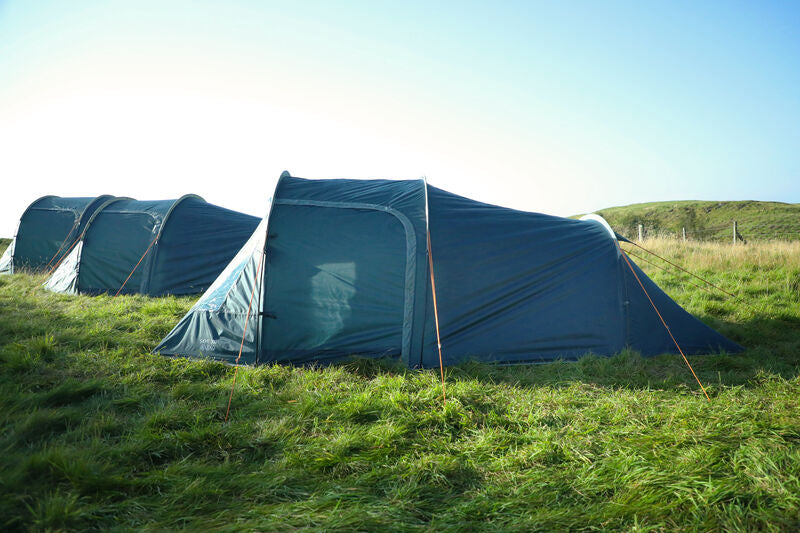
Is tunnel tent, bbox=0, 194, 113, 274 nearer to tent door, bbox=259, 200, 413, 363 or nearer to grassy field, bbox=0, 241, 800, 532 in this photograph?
grassy field, bbox=0, 241, 800, 532

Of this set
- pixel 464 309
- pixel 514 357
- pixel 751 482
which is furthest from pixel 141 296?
→ pixel 751 482

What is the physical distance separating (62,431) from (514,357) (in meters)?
4.17

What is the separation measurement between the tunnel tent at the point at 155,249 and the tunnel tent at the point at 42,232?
1.86 metres

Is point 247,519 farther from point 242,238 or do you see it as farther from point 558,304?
point 242,238

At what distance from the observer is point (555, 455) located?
2.85 meters

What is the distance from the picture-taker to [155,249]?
29.1ft

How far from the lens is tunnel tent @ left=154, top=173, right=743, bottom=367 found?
4.69 metres

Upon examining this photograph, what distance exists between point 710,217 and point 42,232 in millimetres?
51926

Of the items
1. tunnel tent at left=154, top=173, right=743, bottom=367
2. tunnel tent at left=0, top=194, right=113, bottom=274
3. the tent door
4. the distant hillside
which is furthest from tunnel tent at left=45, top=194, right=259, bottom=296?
the distant hillside

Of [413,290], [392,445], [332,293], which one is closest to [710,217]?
[413,290]

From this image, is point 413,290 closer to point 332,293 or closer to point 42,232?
point 332,293

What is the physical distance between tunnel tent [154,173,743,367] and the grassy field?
337 millimetres

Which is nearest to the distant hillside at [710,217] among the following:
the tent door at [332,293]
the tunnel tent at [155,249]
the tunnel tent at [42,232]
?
the tunnel tent at [155,249]

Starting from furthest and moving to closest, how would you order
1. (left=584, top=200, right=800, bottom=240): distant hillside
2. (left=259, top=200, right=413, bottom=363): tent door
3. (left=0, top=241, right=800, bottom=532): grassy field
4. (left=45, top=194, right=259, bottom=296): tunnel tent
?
1. (left=584, top=200, right=800, bottom=240): distant hillside
2. (left=45, top=194, right=259, bottom=296): tunnel tent
3. (left=259, top=200, right=413, bottom=363): tent door
4. (left=0, top=241, right=800, bottom=532): grassy field
